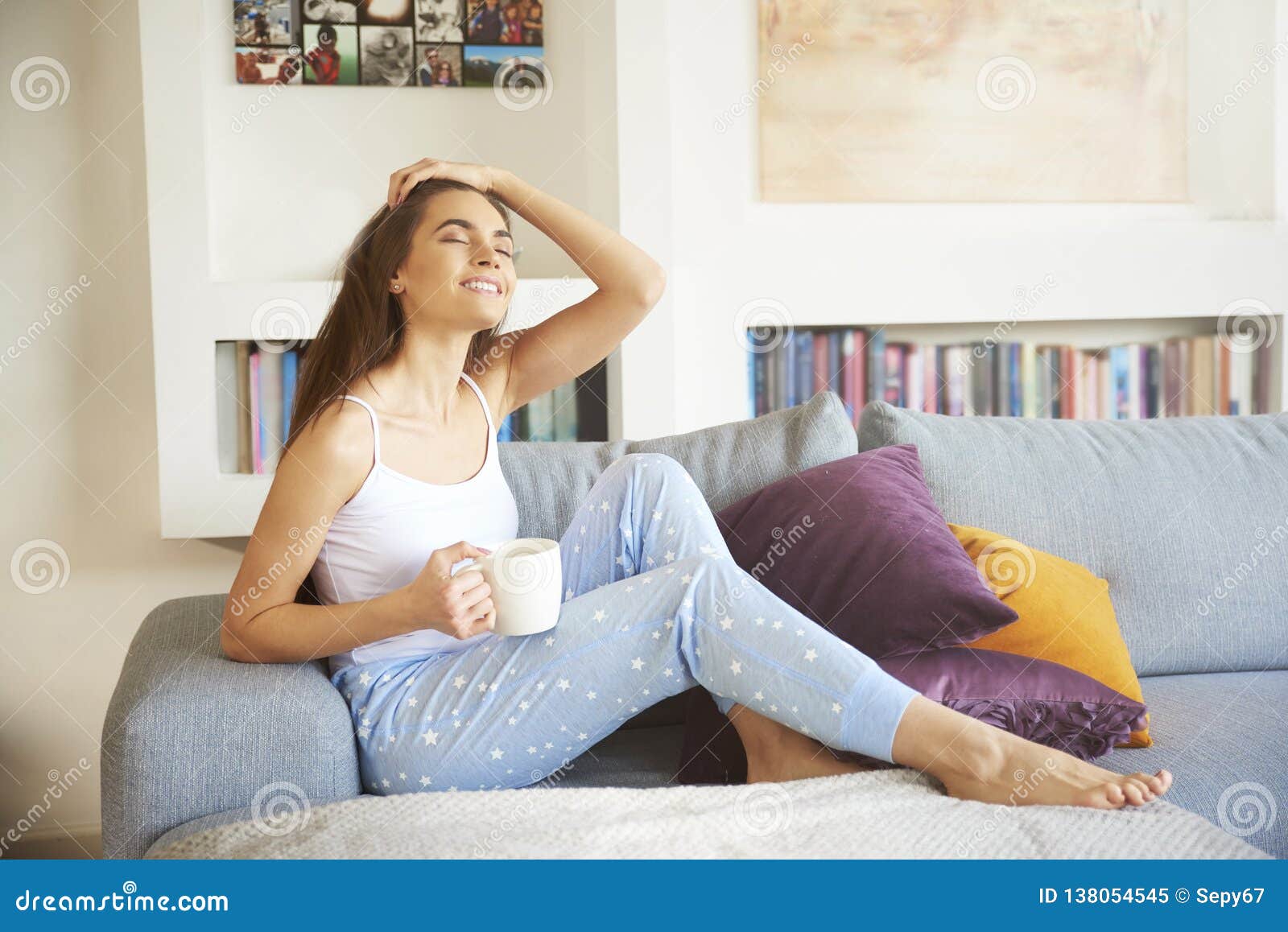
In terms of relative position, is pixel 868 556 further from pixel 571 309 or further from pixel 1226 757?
pixel 571 309

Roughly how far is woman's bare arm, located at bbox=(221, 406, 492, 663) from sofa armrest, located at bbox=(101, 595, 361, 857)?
0.05 metres

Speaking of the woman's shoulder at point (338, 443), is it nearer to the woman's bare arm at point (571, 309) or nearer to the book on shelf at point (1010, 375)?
the woman's bare arm at point (571, 309)

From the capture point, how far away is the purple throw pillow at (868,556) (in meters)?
1.37

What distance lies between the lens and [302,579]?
1314 millimetres

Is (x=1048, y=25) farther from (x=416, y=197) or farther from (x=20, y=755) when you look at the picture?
(x=20, y=755)

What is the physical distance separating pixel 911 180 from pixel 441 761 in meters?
1.93

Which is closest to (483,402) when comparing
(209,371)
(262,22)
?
(209,371)

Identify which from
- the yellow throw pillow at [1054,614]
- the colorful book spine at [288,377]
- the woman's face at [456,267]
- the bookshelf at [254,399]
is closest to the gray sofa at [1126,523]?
the yellow throw pillow at [1054,614]

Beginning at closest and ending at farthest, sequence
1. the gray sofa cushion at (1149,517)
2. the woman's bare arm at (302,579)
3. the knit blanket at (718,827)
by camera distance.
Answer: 1. the knit blanket at (718,827)
2. the woman's bare arm at (302,579)
3. the gray sofa cushion at (1149,517)

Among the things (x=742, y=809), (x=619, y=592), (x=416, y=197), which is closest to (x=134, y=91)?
(x=416, y=197)

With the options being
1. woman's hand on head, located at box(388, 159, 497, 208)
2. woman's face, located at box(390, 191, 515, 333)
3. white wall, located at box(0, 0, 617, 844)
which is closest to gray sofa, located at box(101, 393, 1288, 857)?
woman's face, located at box(390, 191, 515, 333)

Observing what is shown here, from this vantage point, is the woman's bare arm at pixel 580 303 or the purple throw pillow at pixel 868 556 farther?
the woman's bare arm at pixel 580 303

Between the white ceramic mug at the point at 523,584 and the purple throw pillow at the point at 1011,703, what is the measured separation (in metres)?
0.32

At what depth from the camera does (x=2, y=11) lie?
223cm
